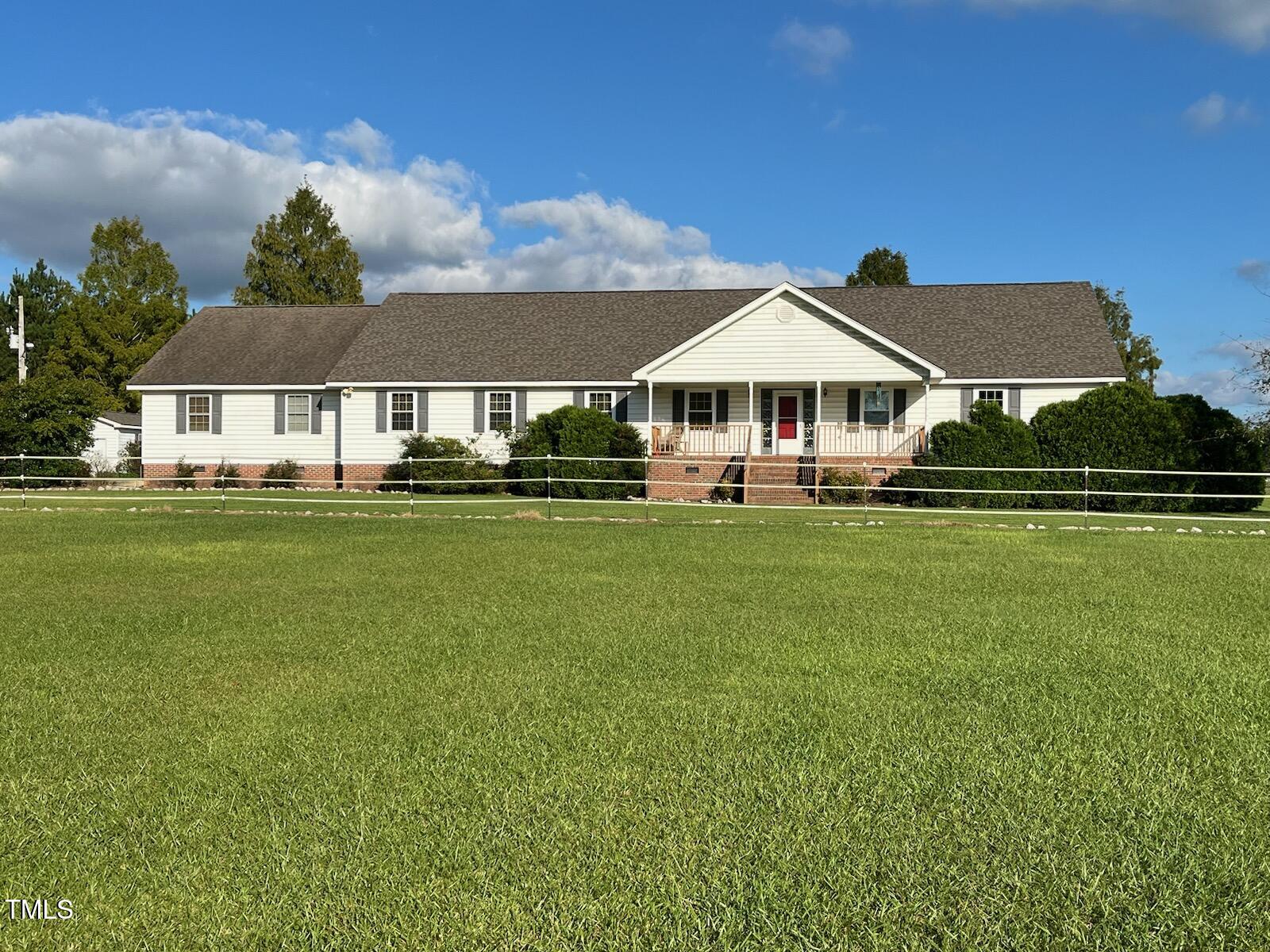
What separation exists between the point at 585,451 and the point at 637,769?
68.5 ft

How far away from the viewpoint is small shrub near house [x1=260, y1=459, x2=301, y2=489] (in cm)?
2994

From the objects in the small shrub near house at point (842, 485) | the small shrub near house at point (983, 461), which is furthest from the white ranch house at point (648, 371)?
the small shrub near house at point (983, 461)

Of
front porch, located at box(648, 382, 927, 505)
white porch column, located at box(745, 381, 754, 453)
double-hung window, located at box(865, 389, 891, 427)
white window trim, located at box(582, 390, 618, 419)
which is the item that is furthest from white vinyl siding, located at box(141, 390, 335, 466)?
double-hung window, located at box(865, 389, 891, 427)

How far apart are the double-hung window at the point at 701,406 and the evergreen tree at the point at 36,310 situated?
50.3 metres

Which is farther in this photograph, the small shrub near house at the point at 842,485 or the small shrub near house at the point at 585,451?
the small shrub near house at the point at 585,451

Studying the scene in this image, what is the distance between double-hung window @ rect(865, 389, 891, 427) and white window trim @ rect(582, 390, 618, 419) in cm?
794

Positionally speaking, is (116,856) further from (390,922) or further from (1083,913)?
(1083,913)

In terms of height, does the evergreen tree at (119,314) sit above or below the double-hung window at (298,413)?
above

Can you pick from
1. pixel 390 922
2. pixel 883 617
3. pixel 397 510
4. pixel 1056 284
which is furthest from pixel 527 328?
pixel 390 922

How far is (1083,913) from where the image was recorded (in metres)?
3.09

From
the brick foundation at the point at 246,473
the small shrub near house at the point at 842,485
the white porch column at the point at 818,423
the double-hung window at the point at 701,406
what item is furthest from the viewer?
the brick foundation at the point at 246,473

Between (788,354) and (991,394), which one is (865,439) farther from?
(991,394)

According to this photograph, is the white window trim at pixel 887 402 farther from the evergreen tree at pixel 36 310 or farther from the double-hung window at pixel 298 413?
the evergreen tree at pixel 36 310

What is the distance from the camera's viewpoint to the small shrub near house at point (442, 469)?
90.0ft
